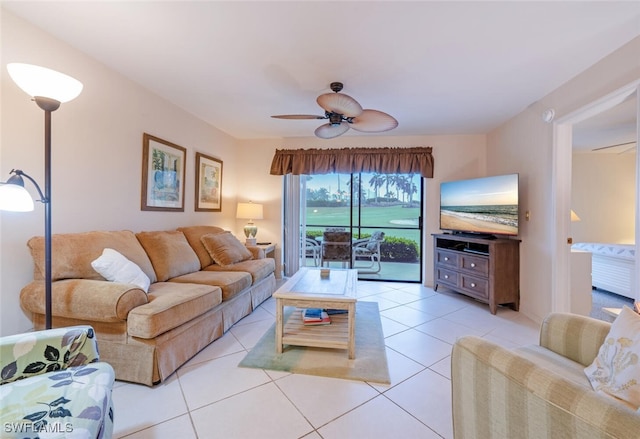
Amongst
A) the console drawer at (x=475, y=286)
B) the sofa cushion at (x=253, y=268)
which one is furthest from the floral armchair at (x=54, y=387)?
the console drawer at (x=475, y=286)

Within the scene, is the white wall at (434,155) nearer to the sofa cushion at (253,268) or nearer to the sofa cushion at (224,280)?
the sofa cushion at (253,268)

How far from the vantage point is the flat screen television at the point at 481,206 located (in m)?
3.04

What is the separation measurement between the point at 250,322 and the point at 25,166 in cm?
216

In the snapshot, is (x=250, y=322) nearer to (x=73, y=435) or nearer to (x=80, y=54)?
(x=73, y=435)

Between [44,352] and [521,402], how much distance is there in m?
1.81

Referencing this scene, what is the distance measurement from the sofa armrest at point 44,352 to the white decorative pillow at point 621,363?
219 centimetres

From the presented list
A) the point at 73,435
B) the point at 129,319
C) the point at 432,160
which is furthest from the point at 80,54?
the point at 432,160

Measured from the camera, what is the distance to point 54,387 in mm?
1007

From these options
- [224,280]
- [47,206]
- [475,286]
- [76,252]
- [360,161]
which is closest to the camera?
[47,206]

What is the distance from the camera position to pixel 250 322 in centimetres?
275

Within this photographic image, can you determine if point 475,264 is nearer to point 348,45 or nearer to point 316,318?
point 316,318

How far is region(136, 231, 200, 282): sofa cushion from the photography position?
2.45 meters

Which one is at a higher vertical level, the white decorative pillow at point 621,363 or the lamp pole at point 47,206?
the lamp pole at point 47,206

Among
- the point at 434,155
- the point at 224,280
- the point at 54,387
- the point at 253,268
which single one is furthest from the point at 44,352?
the point at 434,155
